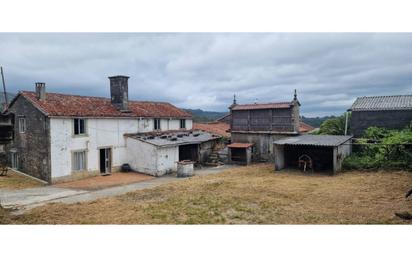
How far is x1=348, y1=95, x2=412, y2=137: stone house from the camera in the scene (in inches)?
973

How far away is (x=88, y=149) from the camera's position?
22.7 meters

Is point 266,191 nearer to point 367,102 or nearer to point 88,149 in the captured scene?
point 88,149

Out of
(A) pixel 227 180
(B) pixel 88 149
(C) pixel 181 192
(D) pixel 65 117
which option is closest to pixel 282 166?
(A) pixel 227 180

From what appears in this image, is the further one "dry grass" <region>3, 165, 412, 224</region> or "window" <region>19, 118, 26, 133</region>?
"window" <region>19, 118, 26, 133</region>

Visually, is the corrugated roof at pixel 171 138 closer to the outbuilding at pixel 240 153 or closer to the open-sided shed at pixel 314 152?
the outbuilding at pixel 240 153

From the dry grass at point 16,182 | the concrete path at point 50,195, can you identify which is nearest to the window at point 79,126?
the dry grass at point 16,182

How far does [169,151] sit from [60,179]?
7958mm

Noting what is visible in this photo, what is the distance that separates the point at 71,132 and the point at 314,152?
18.6m

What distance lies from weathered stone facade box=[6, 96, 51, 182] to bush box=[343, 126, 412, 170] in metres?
20.7

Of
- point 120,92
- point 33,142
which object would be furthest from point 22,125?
point 120,92

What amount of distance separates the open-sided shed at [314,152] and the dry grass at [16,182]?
55.5 feet

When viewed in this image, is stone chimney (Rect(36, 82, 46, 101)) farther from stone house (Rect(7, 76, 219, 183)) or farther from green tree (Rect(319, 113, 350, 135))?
green tree (Rect(319, 113, 350, 135))

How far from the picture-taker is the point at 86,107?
2408 cm

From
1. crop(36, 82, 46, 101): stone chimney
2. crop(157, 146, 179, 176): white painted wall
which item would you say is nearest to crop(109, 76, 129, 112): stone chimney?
crop(157, 146, 179, 176): white painted wall
